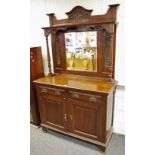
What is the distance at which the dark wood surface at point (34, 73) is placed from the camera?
246 cm

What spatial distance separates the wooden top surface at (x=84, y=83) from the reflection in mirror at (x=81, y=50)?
164 mm

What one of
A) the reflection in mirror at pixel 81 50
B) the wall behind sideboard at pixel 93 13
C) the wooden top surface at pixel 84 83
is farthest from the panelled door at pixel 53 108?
the wall behind sideboard at pixel 93 13

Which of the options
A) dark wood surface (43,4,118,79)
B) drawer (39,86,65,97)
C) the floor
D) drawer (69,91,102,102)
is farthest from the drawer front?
the floor

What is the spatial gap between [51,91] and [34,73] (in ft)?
1.79

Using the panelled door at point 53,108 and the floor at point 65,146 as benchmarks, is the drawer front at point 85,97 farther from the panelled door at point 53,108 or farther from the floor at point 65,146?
the floor at point 65,146

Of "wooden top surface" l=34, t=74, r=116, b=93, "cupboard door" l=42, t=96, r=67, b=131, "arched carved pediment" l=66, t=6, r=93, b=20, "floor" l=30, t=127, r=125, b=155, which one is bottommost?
"floor" l=30, t=127, r=125, b=155

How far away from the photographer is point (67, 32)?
2367 millimetres

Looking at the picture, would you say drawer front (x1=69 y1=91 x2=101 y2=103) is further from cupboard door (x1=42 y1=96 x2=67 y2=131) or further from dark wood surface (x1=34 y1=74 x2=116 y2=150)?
cupboard door (x1=42 y1=96 x2=67 y2=131)

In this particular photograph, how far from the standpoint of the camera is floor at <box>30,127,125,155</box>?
6.81ft

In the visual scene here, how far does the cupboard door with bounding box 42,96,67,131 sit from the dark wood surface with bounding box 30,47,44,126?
23 cm

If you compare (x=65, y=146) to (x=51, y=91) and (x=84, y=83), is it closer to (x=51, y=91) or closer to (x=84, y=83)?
(x=51, y=91)
